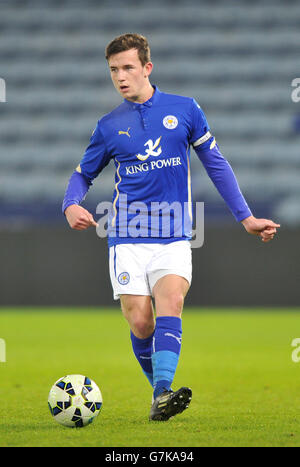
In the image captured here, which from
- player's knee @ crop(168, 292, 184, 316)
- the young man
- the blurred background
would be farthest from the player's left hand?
the blurred background

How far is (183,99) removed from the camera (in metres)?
4.54

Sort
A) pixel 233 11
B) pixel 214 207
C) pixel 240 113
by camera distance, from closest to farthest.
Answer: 1. pixel 214 207
2. pixel 240 113
3. pixel 233 11

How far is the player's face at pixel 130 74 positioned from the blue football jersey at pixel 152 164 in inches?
3.1

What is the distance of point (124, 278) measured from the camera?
4.37 metres

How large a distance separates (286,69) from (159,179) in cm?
1314

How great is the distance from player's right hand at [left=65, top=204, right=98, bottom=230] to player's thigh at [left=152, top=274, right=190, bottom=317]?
0.46m

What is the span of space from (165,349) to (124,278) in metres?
0.43

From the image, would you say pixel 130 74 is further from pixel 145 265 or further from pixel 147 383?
pixel 147 383

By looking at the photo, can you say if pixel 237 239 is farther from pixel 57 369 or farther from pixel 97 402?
pixel 97 402

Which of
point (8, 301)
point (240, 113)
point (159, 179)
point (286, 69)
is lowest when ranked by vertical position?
point (159, 179)

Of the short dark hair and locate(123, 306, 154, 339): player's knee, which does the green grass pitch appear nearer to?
locate(123, 306, 154, 339): player's knee

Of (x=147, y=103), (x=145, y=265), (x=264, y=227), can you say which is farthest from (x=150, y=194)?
(x=264, y=227)

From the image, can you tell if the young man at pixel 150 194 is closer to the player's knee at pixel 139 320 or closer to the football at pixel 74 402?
the player's knee at pixel 139 320
